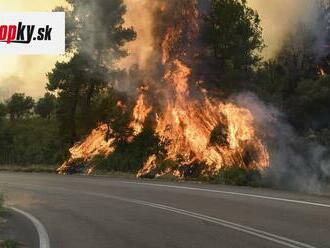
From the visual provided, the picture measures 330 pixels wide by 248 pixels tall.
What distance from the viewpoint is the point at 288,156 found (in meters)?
26.8

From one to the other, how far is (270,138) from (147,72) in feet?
27.1


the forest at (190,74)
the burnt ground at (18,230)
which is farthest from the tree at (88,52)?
the burnt ground at (18,230)

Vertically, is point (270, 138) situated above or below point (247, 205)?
above

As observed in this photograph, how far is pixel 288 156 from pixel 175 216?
14355 mm

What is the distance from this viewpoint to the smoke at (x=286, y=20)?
34.8 meters

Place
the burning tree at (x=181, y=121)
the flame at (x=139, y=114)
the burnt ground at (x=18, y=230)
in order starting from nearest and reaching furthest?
the burnt ground at (x=18, y=230) < the burning tree at (x=181, y=121) < the flame at (x=139, y=114)

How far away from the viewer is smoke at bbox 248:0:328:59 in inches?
1372

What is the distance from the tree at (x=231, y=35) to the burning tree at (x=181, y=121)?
2567 mm

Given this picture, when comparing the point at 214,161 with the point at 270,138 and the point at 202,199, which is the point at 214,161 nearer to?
the point at 270,138

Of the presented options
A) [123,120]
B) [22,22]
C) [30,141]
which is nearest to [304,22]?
[123,120]

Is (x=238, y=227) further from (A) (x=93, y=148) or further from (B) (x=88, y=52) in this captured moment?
(B) (x=88, y=52)

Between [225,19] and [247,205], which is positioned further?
[225,19]

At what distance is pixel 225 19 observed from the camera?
35.6 meters

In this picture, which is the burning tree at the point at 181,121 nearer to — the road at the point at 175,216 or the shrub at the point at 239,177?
the shrub at the point at 239,177
